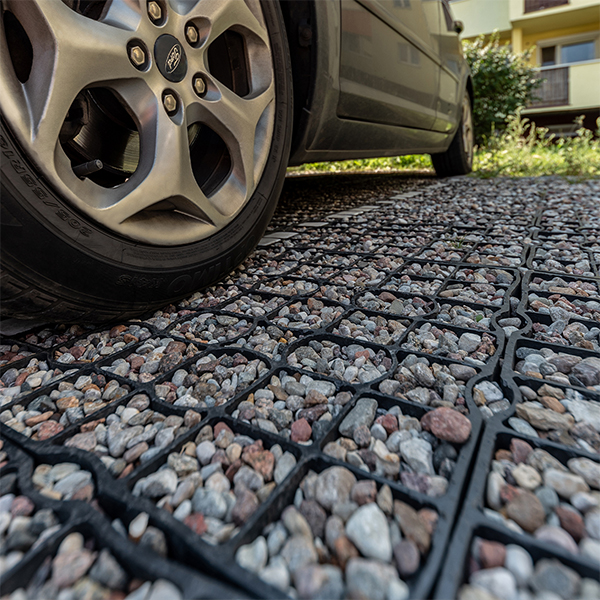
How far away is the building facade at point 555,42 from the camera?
39.0 feet

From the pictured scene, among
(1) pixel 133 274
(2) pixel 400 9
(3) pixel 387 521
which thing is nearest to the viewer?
(3) pixel 387 521

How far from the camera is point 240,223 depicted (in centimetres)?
148

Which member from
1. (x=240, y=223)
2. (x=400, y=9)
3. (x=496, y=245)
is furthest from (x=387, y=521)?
(x=400, y=9)

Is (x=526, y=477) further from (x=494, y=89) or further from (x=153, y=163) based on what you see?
(x=494, y=89)

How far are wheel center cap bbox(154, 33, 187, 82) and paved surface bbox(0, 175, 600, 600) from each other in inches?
26.6

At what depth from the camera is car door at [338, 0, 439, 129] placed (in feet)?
6.61

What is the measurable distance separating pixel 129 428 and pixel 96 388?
0.21 m

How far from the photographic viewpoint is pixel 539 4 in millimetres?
12227

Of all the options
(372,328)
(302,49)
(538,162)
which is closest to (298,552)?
(372,328)

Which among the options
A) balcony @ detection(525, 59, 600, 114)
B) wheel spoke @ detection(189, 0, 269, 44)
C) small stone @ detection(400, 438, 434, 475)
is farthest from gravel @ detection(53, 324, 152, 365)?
balcony @ detection(525, 59, 600, 114)

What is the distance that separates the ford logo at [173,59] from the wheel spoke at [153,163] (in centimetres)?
10

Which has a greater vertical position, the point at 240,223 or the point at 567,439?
the point at 240,223

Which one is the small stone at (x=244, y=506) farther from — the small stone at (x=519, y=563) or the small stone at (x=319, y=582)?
the small stone at (x=519, y=563)

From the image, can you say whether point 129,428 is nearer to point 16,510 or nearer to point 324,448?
point 16,510
